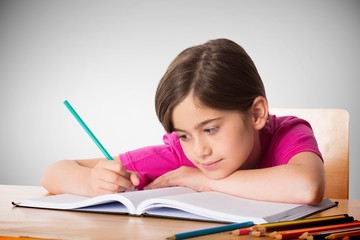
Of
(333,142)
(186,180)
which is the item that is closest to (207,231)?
(186,180)

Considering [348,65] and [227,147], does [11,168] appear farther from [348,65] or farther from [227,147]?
[227,147]

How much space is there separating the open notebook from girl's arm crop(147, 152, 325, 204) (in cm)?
2

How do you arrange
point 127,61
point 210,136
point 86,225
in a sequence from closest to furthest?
point 86,225
point 210,136
point 127,61

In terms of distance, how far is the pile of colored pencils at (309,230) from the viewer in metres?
0.83

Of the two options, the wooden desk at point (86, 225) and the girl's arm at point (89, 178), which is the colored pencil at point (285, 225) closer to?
the wooden desk at point (86, 225)

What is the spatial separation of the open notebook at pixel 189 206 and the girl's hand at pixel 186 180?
73 millimetres

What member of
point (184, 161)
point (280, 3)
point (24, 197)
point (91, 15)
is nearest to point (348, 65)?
point (280, 3)

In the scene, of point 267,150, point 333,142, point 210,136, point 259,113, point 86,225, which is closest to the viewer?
point 86,225

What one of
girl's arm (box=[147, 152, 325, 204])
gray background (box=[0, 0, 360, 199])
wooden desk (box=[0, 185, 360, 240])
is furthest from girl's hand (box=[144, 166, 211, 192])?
gray background (box=[0, 0, 360, 199])

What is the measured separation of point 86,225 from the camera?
957mm

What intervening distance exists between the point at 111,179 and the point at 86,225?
0.30 m

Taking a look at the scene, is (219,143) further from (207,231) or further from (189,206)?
(207,231)

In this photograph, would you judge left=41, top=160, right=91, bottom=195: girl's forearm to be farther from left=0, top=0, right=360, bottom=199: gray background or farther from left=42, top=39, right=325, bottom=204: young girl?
left=0, top=0, right=360, bottom=199: gray background

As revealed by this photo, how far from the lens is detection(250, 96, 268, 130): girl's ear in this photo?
1.41m
